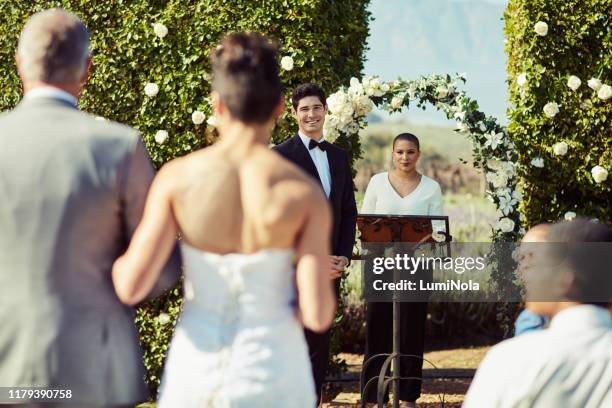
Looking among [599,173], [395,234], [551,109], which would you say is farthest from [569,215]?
[395,234]

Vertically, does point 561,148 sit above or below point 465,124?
below

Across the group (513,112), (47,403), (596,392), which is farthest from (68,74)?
(513,112)

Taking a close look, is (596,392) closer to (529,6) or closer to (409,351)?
(409,351)

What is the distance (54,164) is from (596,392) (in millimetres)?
1547

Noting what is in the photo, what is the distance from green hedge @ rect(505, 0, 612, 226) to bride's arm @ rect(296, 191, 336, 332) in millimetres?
4870

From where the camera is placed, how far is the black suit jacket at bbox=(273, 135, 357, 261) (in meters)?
6.20

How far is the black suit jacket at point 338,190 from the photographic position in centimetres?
620

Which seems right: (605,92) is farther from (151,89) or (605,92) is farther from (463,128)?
(151,89)

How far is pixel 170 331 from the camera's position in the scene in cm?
723

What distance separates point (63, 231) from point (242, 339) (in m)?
0.58

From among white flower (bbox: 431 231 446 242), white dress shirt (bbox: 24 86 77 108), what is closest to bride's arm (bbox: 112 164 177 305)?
white dress shirt (bbox: 24 86 77 108)

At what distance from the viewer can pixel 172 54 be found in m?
7.15

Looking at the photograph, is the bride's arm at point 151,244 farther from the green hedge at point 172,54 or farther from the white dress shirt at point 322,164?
the green hedge at point 172,54

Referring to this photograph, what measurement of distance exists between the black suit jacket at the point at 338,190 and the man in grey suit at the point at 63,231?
11.1ft
